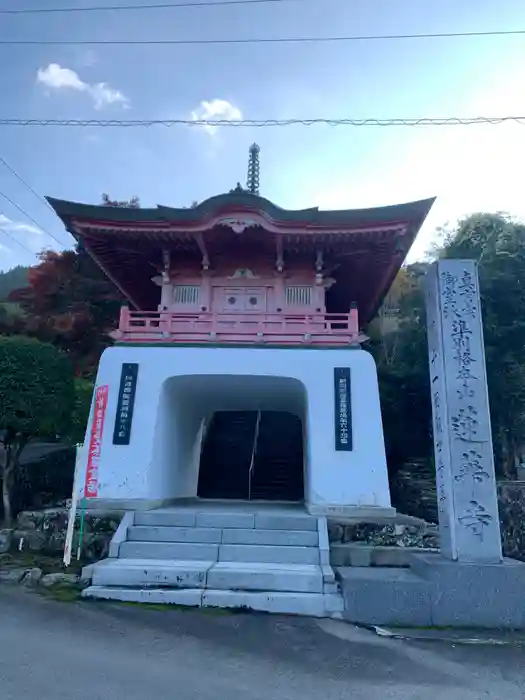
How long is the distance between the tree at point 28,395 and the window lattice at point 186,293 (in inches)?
118

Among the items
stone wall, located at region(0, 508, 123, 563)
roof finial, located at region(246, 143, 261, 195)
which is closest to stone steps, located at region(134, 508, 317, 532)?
stone wall, located at region(0, 508, 123, 563)

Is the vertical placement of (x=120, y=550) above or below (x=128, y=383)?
below

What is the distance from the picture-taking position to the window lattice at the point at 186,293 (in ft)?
38.2

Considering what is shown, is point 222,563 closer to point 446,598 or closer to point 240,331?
point 446,598

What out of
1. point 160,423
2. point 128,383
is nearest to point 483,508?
point 160,423

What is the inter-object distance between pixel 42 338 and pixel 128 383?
9.25 metres

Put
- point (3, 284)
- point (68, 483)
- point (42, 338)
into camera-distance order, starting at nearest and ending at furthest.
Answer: point (68, 483), point (42, 338), point (3, 284)

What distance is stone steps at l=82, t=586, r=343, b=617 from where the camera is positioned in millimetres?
5527

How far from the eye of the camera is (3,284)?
48375mm

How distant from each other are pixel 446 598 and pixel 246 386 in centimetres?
676

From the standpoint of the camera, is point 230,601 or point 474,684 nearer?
point 474,684

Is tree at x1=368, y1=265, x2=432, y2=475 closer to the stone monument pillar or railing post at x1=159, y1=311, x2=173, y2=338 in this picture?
railing post at x1=159, y1=311, x2=173, y2=338

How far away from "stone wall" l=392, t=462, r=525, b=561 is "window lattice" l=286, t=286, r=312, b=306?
23.5 feet

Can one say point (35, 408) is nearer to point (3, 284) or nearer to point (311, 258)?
point (311, 258)
